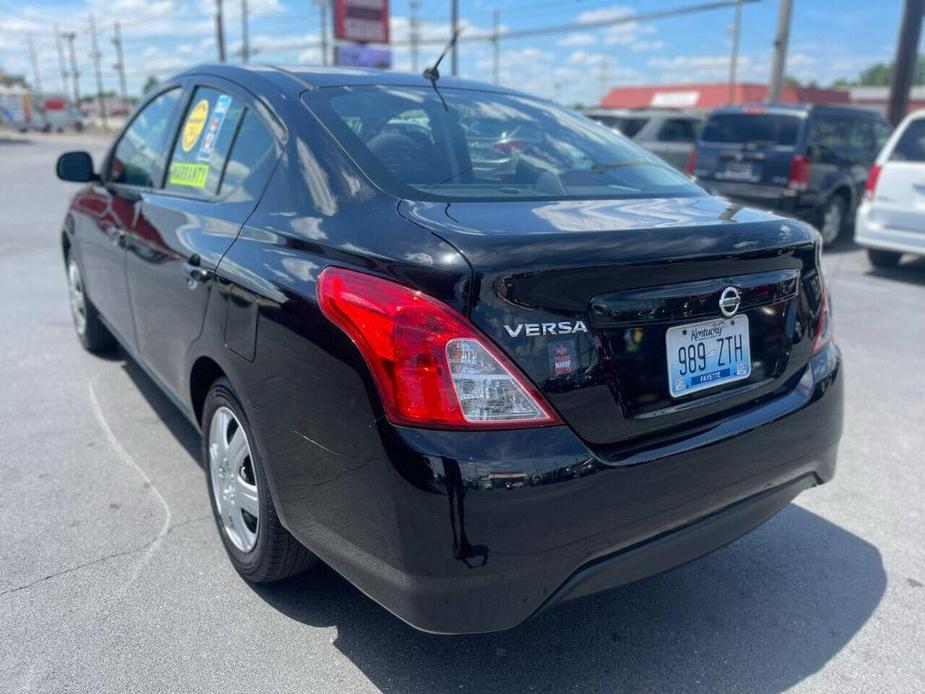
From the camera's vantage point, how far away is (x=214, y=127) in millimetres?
3111

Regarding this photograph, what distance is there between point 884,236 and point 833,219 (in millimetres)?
2240

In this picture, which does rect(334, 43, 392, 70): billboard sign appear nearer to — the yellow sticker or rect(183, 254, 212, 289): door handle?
the yellow sticker

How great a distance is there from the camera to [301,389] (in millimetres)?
2084

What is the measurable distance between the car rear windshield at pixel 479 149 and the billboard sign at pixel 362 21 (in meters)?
34.2

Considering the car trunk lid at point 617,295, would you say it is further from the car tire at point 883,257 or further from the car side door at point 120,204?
the car tire at point 883,257

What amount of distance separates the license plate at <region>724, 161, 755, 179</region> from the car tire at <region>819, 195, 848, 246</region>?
108 cm

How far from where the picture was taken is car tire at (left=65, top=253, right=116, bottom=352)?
4828 millimetres

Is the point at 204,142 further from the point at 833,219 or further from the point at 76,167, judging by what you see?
the point at 833,219

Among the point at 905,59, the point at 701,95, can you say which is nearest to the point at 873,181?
the point at 905,59

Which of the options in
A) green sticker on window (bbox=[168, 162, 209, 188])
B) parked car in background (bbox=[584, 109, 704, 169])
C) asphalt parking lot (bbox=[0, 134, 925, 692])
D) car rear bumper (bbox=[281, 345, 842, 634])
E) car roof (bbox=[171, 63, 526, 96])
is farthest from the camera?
parked car in background (bbox=[584, 109, 704, 169])

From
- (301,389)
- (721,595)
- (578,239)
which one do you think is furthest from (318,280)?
(721,595)

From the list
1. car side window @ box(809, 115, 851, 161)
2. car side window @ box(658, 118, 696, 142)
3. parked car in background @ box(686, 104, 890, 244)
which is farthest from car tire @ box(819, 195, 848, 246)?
car side window @ box(658, 118, 696, 142)

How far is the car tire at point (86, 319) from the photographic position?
190 inches

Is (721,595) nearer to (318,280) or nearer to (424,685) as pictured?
(424,685)
